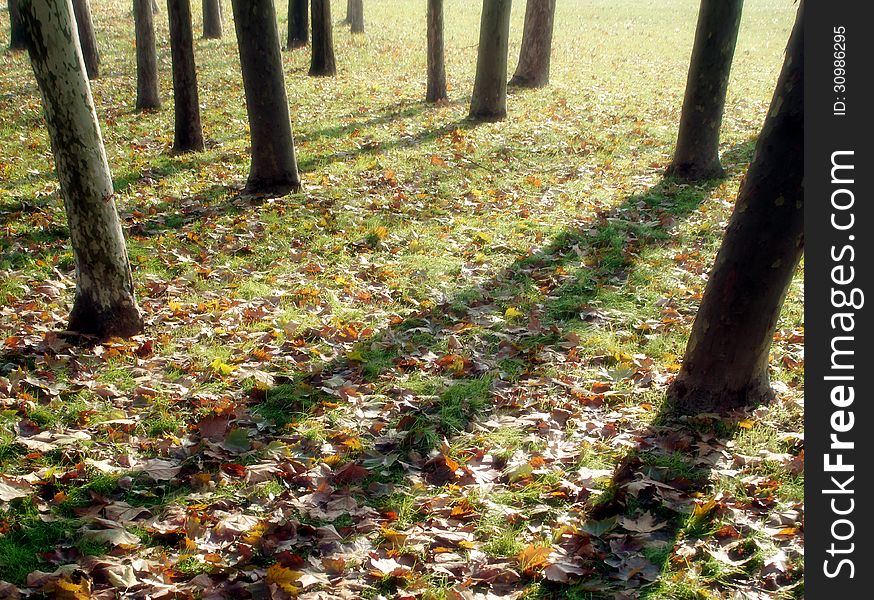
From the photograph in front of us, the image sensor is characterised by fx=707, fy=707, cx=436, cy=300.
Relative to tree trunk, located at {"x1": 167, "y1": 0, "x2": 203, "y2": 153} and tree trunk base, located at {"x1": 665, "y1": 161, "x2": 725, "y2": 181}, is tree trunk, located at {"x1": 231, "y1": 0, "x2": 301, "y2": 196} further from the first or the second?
tree trunk base, located at {"x1": 665, "y1": 161, "x2": 725, "y2": 181}

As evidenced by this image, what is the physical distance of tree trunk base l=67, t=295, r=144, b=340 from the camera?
5566 millimetres

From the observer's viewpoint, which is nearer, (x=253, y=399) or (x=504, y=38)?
(x=253, y=399)

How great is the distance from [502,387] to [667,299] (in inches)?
84.6

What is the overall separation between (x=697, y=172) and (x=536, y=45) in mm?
7693

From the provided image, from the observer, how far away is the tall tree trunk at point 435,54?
1370cm

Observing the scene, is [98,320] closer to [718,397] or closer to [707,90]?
[718,397]

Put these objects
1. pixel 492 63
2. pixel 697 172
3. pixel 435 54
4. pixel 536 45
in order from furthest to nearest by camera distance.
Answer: pixel 536 45
pixel 435 54
pixel 492 63
pixel 697 172

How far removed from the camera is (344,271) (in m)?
7.08

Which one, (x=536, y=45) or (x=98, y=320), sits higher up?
(x=536, y=45)

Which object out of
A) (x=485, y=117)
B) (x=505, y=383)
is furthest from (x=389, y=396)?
(x=485, y=117)

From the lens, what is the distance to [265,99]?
8.82 m

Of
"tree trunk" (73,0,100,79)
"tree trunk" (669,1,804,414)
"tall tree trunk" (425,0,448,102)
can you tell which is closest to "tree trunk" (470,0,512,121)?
"tall tree trunk" (425,0,448,102)
